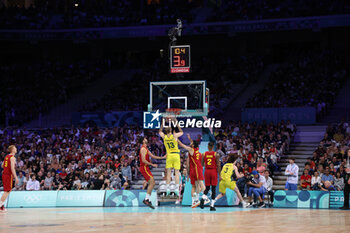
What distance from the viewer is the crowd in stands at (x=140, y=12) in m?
38.0

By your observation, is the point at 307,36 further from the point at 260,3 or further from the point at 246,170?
the point at 246,170

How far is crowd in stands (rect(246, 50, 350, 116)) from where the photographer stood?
3022cm

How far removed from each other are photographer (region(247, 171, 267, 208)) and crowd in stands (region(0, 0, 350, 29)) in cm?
2050

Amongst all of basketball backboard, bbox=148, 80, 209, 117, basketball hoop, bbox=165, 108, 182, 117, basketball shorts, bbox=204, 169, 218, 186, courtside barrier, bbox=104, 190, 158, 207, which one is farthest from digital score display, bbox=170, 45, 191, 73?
courtside barrier, bbox=104, 190, 158, 207

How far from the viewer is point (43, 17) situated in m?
42.7

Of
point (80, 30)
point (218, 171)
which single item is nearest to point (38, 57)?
point (80, 30)

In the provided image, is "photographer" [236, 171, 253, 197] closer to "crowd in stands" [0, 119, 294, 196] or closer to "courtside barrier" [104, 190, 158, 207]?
"crowd in stands" [0, 119, 294, 196]

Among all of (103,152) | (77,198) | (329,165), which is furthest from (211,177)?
(103,152)

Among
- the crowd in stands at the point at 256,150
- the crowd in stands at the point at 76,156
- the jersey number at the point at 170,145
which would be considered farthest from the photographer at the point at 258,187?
the crowd in stands at the point at 76,156

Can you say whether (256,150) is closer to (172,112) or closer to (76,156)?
(172,112)

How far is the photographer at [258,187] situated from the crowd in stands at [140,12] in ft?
67.2

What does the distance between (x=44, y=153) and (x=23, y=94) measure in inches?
437

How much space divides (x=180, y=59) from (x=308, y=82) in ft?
48.9

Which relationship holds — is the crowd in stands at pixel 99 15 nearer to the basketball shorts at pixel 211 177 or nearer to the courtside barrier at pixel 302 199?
the courtside barrier at pixel 302 199
